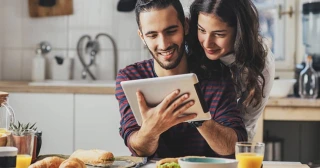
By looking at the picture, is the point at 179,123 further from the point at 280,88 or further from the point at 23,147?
the point at 280,88

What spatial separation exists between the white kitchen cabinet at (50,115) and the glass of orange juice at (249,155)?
2315 millimetres

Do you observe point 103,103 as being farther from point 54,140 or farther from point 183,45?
point 183,45

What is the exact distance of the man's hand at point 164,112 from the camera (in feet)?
7.50

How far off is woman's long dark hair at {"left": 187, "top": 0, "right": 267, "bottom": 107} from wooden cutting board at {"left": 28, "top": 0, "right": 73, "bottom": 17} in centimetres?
234

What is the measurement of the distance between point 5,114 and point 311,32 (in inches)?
112

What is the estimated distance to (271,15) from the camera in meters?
4.87

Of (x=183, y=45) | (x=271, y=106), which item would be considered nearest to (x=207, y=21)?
(x=183, y=45)

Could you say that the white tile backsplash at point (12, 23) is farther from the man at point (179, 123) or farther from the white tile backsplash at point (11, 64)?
the man at point (179, 123)

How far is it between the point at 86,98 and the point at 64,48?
78 cm

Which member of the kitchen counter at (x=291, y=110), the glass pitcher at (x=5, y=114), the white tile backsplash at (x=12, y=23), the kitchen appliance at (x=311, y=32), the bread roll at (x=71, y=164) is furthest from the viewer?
the white tile backsplash at (x=12, y=23)

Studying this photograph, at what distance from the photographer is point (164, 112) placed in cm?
236

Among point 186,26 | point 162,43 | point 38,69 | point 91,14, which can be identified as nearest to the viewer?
point 162,43

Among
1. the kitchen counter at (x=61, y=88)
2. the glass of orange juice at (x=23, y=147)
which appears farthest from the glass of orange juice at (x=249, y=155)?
the kitchen counter at (x=61, y=88)

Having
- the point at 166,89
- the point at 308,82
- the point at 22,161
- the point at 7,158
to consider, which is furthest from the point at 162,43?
the point at 308,82
